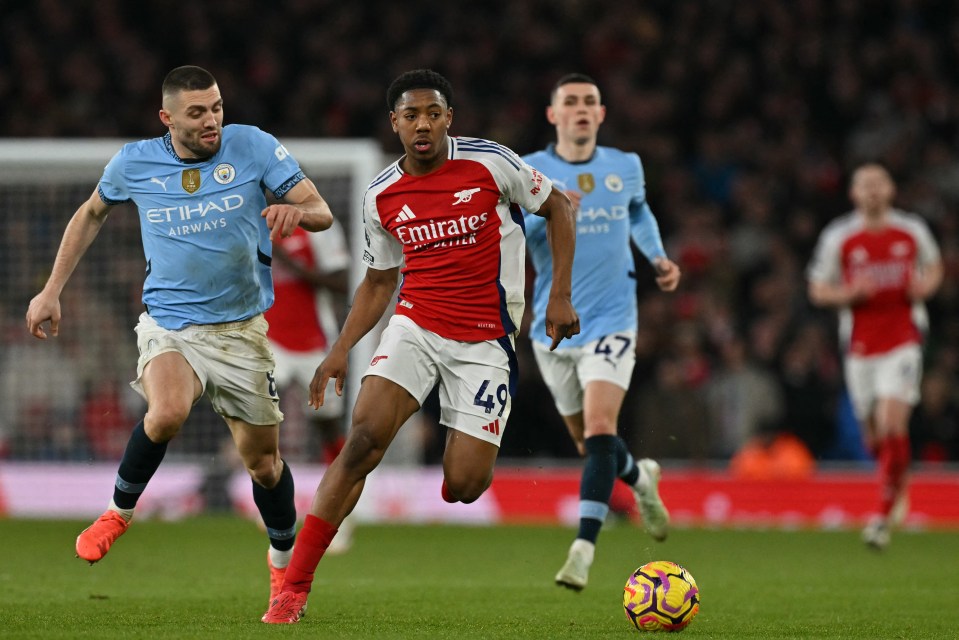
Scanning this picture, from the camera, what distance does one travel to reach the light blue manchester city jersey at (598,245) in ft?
28.2

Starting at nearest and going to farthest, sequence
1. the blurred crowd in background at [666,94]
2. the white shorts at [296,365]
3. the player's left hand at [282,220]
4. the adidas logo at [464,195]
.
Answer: the player's left hand at [282,220], the adidas logo at [464,195], the white shorts at [296,365], the blurred crowd in background at [666,94]

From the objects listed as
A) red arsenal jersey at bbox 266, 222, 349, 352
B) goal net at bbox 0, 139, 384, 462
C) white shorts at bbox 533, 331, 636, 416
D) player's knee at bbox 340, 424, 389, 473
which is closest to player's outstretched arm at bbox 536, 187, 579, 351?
player's knee at bbox 340, 424, 389, 473

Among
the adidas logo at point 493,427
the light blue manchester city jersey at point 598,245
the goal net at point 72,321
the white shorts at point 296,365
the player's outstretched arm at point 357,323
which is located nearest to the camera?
the player's outstretched arm at point 357,323

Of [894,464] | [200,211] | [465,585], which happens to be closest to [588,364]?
[465,585]

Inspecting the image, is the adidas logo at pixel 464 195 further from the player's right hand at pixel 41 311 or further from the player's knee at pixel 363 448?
the player's right hand at pixel 41 311

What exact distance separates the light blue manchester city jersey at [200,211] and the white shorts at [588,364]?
90.1 inches

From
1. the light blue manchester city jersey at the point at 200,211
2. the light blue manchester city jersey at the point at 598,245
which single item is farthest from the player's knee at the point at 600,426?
the light blue manchester city jersey at the point at 200,211

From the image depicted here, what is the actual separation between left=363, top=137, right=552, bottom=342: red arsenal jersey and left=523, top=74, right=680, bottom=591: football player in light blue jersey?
5.05 ft

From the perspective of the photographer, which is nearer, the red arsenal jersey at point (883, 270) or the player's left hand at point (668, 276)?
the player's left hand at point (668, 276)

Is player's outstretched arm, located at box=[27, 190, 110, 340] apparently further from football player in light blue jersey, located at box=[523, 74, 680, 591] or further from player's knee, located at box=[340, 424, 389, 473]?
football player in light blue jersey, located at box=[523, 74, 680, 591]

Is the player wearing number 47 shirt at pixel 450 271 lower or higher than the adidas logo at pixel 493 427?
higher

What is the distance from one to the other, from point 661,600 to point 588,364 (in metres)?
2.49

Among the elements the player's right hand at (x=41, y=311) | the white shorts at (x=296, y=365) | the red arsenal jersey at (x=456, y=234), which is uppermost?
the red arsenal jersey at (x=456, y=234)

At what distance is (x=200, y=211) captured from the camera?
6.91 metres
